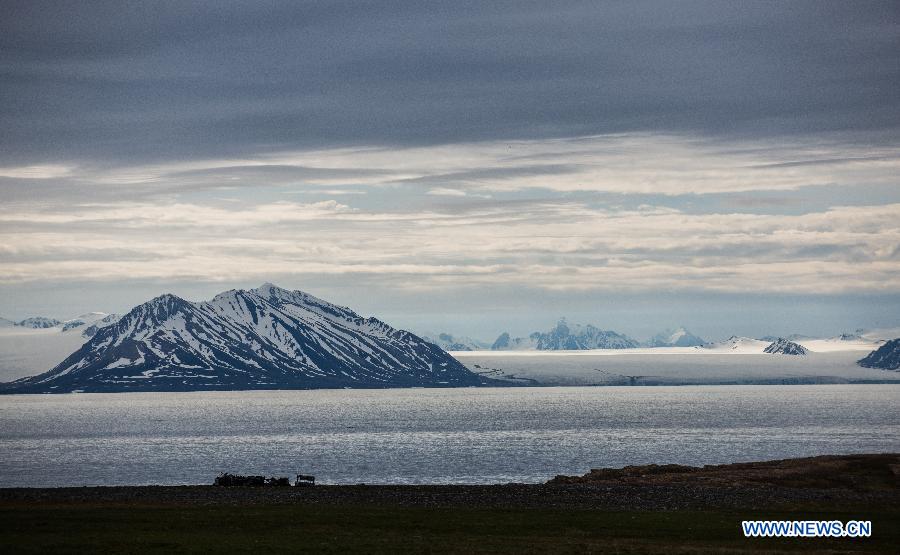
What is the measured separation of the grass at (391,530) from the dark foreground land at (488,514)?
0.26ft

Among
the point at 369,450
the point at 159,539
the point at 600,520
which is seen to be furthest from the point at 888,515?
Result: the point at 369,450

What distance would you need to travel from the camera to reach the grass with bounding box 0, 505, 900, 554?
185 ft

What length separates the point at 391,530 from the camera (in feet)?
213

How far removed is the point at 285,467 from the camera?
152375mm

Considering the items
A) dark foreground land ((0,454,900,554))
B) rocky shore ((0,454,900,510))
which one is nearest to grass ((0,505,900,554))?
dark foreground land ((0,454,900,554))

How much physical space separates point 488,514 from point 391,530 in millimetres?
11210

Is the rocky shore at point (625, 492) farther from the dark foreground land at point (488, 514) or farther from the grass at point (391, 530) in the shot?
the grass at point (391, 530)

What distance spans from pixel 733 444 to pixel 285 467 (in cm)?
8739

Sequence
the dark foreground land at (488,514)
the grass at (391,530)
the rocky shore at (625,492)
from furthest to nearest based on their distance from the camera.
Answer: the rocky shore at (625,492)
the dark foreground land at (488,514)
the grass at (391,530)

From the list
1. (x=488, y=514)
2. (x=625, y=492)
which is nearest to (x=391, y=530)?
(x=488, y=514)

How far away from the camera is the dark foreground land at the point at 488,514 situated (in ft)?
190

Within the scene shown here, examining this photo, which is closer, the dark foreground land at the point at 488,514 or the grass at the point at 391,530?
the grass at the point at 391,530

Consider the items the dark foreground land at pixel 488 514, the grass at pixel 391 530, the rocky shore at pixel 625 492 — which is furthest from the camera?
the rocky shore at pixel 625 492

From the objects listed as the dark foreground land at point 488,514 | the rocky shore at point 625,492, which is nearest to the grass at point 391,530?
the dark foreground land at point 488,514
